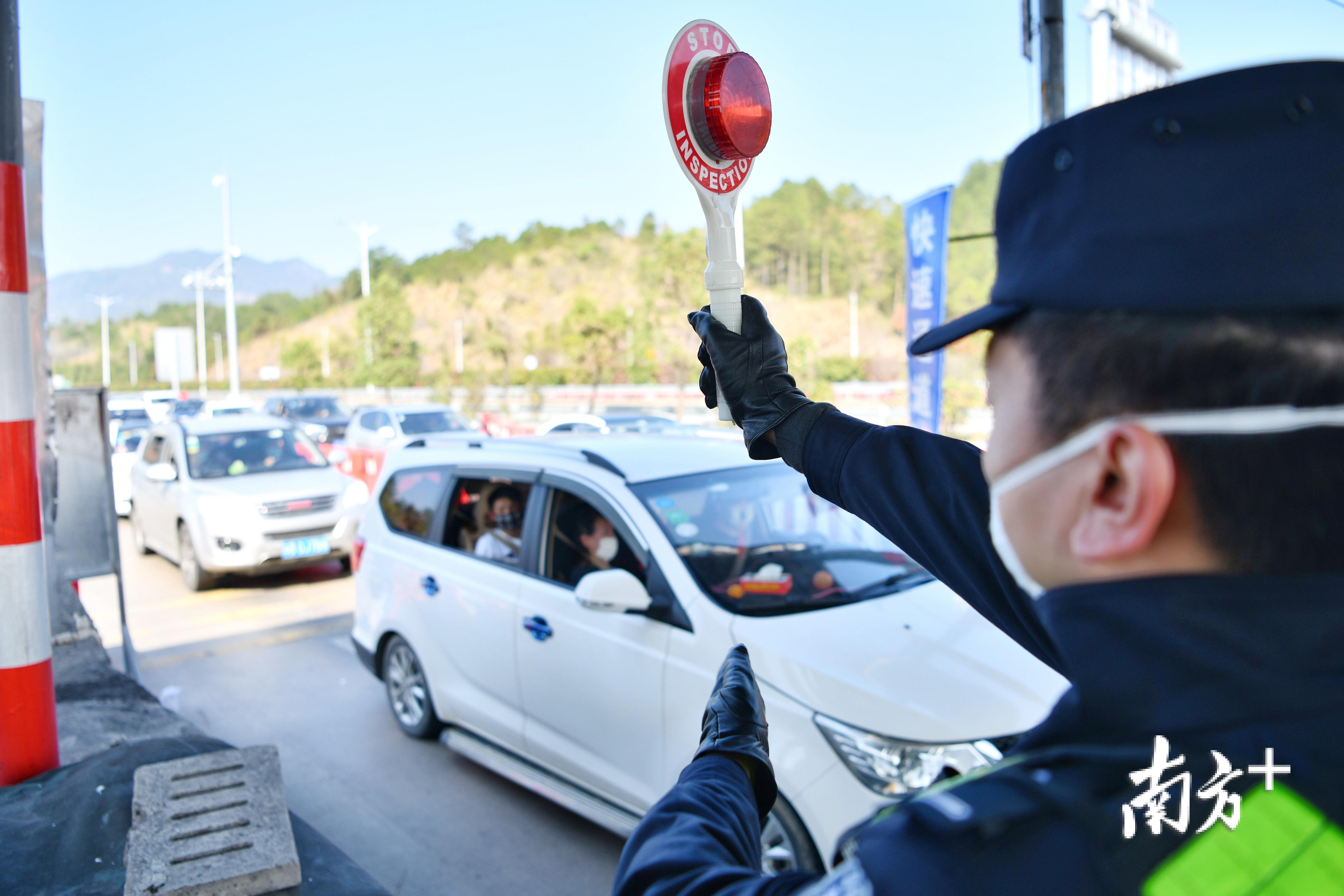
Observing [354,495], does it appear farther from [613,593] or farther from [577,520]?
[613,593]

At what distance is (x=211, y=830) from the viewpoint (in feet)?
8.70

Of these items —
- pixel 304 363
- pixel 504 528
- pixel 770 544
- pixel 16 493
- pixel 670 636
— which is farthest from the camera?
pixel 304 363

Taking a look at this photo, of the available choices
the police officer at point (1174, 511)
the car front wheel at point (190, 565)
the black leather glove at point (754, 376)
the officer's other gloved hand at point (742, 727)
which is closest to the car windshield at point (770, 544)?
the black leather glove at point (754, 376)

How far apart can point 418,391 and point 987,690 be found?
49379mm

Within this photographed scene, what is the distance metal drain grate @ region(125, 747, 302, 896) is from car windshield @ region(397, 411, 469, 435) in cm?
1381

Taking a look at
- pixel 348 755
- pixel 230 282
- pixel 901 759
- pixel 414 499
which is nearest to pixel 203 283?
pixel 230 282

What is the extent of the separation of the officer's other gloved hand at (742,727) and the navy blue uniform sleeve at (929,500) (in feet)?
1.05

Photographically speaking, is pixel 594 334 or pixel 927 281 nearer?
pixel 927 281

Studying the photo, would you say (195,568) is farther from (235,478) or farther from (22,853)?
(22,853)

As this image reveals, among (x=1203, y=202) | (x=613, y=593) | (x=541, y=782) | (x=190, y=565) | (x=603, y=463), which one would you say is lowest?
(x=541, y=782)

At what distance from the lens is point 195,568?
30.6 ft

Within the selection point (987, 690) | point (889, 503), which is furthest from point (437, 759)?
point (889, 503)

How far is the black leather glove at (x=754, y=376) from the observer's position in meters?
1.64

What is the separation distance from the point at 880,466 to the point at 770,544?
2.52 meters
